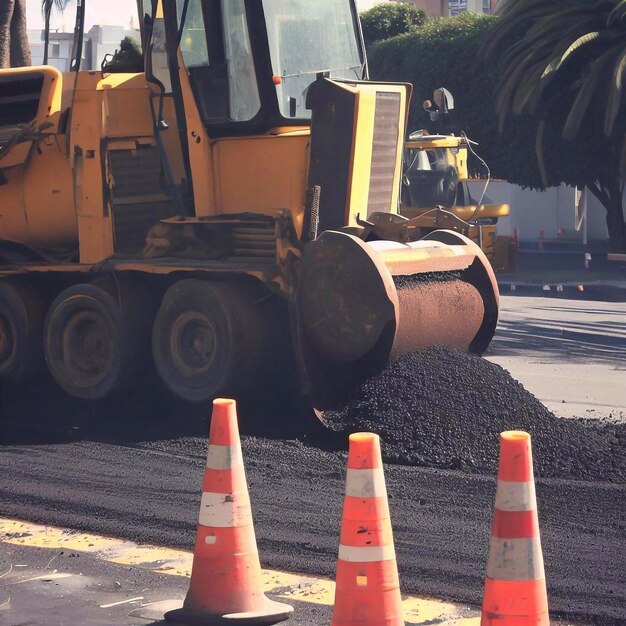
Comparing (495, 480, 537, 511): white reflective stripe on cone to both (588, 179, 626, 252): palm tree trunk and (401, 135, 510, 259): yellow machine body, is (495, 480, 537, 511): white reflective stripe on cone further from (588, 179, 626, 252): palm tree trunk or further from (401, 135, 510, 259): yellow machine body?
(588, 179, 626, 252): palm tree trunk

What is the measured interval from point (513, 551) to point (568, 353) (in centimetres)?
914

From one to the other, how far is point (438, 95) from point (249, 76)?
11144 mm

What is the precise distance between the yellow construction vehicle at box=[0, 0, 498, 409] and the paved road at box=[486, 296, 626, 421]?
1083mm

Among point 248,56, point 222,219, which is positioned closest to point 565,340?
point 222,219

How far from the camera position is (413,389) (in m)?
8.41

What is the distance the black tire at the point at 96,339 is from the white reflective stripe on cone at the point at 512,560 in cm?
609

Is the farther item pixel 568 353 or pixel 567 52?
pixel 567 52

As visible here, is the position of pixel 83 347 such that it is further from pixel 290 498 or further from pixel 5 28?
pixel 5 28

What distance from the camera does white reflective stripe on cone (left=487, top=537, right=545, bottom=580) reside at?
4145mm

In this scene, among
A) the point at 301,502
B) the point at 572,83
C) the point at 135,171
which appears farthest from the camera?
the point at 572,83

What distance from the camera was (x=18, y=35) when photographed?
71.3ft

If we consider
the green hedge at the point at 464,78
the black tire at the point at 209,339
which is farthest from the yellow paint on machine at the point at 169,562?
the green hedge at the point at 464,78

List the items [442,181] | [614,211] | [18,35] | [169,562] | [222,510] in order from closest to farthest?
[222,510] < [169,562] < [18,35] < [442,181] < [614,211]

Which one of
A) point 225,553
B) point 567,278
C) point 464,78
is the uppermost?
point 464,78
